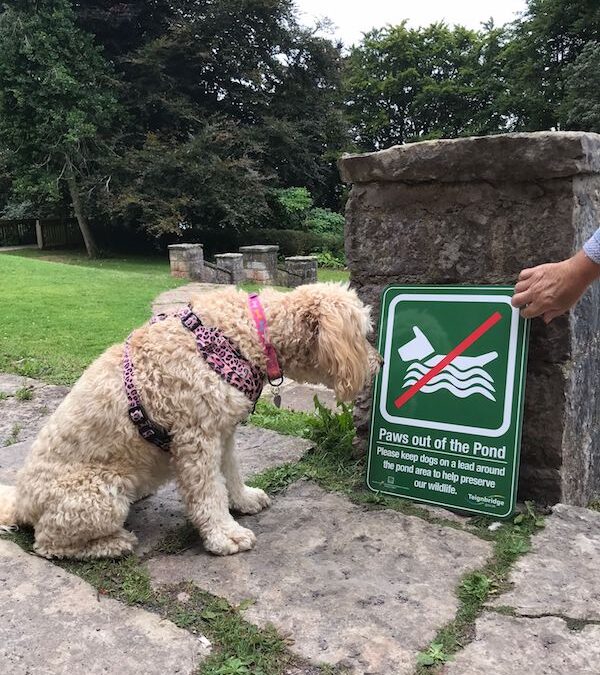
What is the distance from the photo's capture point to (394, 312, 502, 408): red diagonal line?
9.42ft

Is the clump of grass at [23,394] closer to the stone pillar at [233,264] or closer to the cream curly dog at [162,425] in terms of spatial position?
the cream curly dog at [162,425]

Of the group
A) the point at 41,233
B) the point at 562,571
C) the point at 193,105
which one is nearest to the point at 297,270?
the point at 193,105

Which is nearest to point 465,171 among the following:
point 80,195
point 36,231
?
point 80,195

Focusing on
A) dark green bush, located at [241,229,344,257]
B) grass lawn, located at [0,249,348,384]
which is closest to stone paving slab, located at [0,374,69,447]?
grass lawn, located at [0,249,348,384]

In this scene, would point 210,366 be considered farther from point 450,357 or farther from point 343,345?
point 450,357

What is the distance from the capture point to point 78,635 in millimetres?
2098

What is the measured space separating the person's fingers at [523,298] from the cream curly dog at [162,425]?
26.9 inches

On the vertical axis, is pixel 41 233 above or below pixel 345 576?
above

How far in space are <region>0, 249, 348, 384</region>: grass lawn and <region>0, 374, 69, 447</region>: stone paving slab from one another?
0.22m

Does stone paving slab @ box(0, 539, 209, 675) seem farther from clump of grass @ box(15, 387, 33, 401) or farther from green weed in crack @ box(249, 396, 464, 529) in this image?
clump of grass @ box(15, 387, 33, 401)

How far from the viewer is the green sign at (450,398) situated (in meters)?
2.81

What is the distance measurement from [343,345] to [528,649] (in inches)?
52.5

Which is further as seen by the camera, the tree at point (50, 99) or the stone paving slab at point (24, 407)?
the tree at point (50, 99)

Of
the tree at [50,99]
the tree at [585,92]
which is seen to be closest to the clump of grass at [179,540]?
the tree at [50,99]
